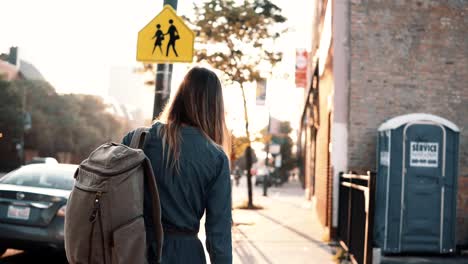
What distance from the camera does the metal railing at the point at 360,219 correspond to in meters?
6.57

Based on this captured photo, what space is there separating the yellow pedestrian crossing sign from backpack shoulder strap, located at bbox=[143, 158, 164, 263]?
4.51 meters

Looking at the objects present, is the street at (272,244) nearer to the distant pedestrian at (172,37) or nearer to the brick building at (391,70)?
the brick building at (391,70)

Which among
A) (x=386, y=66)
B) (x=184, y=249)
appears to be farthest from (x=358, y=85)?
(x=184, y=249)

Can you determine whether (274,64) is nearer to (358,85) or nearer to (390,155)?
(358,85)

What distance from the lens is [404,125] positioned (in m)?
9.18

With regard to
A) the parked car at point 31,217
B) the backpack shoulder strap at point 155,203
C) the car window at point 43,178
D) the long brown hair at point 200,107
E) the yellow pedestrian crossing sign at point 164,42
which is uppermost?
the yellow pedestrian crossing sign at point 164,42

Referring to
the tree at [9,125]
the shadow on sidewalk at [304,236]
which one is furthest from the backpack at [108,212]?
the tree at [9,125]

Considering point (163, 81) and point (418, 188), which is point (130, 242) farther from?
point (418, 188)

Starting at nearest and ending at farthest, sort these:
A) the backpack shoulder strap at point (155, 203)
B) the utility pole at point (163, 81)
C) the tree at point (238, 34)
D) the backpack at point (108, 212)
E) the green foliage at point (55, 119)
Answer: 1. the backpack at point (108, 212)
2. the backpack shoulder strap at point (155, 203)
3. the utility pole at point (163, 81)
4. the tree at point (238, 34)
5. the green foliage at point (55, 119)

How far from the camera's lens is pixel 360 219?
296 inches

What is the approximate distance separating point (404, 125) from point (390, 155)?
539 millimetres

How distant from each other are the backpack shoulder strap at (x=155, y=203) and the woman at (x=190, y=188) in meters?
0.09

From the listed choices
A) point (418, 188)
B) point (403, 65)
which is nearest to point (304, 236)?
point (418, 188)

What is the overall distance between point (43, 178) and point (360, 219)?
14.4ft
